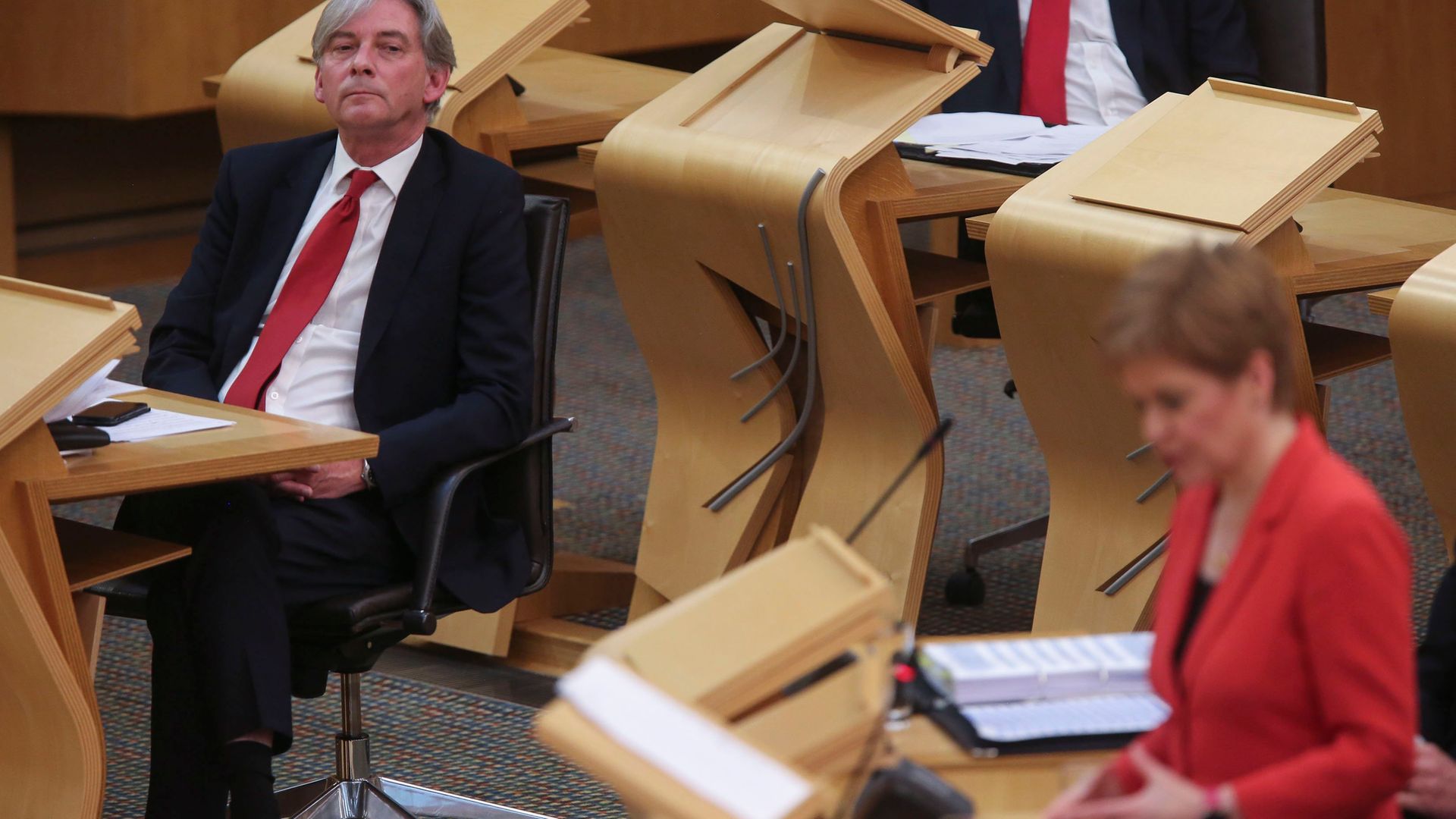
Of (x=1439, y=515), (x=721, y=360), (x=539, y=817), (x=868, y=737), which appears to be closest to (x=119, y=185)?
(x=721, y=360)

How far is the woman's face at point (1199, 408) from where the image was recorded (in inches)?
52.1

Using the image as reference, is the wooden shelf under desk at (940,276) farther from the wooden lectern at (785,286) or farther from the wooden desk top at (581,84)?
the wooden desk top at (581,84)

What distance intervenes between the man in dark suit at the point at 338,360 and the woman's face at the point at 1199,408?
1.39 m

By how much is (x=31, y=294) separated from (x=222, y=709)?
56 cm

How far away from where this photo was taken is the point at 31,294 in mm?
2342

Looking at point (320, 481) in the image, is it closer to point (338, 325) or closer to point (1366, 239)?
point (338, 325)

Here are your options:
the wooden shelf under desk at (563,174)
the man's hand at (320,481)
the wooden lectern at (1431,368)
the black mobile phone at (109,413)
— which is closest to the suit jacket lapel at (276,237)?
the man's hand at (320,481)

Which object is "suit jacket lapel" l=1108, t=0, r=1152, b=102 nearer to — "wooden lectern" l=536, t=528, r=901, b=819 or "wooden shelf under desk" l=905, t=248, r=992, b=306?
"wooden shelf under desk" l=905, t=248, r=992, b=306

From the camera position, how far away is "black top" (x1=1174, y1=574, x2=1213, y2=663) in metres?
1.45

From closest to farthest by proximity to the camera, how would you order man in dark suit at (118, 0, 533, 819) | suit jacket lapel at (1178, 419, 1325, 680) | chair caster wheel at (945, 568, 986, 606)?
suit jacket lapel at (1178, 419, 1325, 680) → man in dark suit at (118, 0, 533, 819) → chair caster wheel at (945, 568, 986, 606)

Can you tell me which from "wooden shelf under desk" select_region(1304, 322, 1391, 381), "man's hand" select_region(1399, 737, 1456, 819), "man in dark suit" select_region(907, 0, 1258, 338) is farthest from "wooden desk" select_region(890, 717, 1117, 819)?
"man in dark suit" select_region(907, 0, 1258, 338)

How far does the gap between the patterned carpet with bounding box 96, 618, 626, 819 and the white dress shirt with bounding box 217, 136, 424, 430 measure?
2.13 ft

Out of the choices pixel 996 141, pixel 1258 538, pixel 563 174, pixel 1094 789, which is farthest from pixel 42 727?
pixel 996 141

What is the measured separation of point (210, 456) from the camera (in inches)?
86.4
